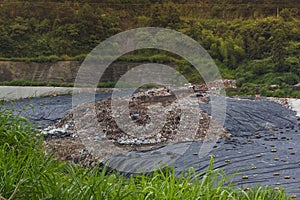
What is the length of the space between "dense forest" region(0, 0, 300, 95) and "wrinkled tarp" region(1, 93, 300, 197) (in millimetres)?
4569

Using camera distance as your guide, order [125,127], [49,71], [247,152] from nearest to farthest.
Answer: [247,152] → [125,127] → [49,71]

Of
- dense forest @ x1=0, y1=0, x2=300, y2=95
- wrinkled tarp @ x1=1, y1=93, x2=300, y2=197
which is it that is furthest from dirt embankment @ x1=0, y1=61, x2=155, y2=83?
wrinkled tarp @ x1=1, y1=93, x2=300, y2=197

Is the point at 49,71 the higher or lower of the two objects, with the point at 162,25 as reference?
lower

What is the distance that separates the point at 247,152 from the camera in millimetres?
3969

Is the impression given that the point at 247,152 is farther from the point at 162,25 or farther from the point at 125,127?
the point at 162,25

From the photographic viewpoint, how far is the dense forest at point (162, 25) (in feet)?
35.8

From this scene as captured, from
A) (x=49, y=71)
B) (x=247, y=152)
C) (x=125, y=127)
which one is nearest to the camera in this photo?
(x=247, y=152)

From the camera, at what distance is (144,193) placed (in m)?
1.89

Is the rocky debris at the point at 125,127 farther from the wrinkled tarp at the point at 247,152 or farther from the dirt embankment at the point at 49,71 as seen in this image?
the dirt embankment at the point at 49,71

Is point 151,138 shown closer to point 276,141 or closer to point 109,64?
point 276,141

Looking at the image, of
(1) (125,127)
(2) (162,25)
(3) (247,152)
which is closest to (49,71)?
(2) (162,25)

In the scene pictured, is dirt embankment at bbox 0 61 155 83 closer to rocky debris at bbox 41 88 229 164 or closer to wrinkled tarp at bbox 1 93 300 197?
wrinkled tarp at bbox 1 93 300 197

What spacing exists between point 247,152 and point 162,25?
329 inches

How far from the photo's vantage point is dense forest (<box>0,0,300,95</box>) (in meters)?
10.9
